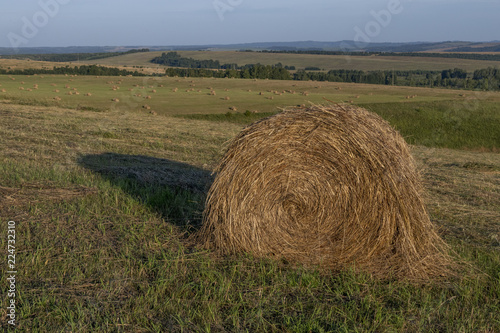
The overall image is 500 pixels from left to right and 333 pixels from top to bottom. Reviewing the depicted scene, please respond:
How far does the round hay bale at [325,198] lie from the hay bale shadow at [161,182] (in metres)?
1.06

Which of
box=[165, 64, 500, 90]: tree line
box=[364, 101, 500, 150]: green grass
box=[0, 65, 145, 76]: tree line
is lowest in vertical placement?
box=[364, 101, 500, 150]: green grass

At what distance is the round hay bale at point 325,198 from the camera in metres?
5.82

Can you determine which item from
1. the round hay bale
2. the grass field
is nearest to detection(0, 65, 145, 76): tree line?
the grass field

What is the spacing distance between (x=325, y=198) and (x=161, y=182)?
164 inches

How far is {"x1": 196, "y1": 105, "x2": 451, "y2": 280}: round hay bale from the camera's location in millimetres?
5816

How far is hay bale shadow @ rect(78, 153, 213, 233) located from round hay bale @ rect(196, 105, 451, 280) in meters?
1.06

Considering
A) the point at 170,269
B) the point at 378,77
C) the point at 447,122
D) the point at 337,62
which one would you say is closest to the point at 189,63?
the point at 337,62

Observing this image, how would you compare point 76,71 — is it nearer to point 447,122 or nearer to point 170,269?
point 447,122

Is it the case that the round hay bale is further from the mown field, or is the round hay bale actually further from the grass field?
the grass field

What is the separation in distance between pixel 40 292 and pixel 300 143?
11.7ft

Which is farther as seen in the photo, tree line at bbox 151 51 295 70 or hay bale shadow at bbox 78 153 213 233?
tree line at bbox 151 51 295 70

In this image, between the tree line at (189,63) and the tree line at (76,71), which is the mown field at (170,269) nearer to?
the tree line at (76,71)

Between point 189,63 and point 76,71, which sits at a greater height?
point 189,63

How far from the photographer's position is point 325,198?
623 centimetres
